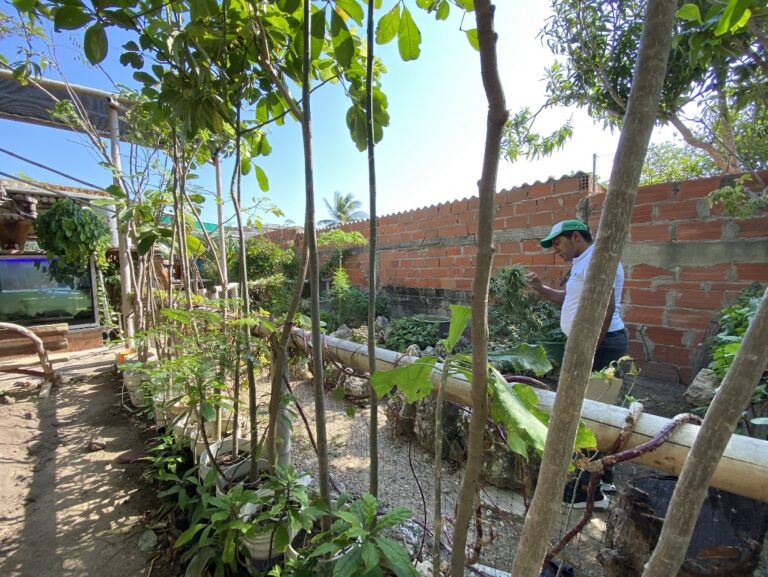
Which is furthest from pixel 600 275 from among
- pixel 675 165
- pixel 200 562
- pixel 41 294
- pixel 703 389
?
pixel 675 165

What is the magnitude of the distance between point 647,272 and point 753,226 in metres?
0.61

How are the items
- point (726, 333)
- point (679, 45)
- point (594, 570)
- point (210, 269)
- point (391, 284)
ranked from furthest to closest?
point (210, 269) → point (391, 284) → point (679, 45) → point (726, 333) → point (594, 570)

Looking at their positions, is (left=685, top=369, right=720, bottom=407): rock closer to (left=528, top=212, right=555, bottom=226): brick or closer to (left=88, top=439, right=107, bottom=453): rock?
(left=528, top=212, right=555, bottom=226): brick

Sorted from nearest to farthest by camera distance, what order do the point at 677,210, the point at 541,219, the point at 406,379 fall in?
the point at 406,379 → the point at 677,210 → the point at 541,219

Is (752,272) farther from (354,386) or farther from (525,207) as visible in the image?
(354,386)

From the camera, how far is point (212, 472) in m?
1.26

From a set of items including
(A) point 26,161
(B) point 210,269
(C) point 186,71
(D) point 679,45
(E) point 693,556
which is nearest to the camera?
(E) point 693,556

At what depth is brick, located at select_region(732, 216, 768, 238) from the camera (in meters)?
2.04

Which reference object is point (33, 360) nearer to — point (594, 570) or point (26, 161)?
point (26, 161)

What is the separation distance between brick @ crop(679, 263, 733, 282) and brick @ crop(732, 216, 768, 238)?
0.22 m

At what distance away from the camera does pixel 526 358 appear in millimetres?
612

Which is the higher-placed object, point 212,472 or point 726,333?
point 726,333

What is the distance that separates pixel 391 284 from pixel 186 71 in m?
4.06

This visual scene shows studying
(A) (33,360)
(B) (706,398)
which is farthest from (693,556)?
(A) (33,360)
